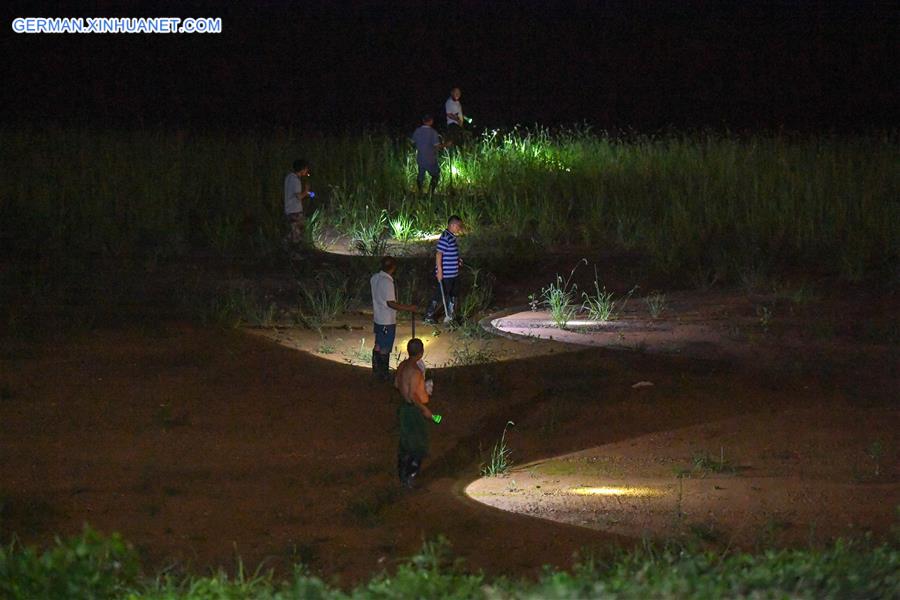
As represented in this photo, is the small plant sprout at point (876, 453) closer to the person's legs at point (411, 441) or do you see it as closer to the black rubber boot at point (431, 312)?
the person's legs at point (411, 441)

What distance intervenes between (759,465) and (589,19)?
50.9 m

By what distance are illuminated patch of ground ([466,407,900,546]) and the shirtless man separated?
43cm

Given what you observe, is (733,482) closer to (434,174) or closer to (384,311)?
(384,311)

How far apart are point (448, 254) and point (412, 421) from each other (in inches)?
230

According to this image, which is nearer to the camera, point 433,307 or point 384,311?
point 384,311

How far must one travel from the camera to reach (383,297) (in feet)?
39.0

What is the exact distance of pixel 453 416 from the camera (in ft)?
37.8

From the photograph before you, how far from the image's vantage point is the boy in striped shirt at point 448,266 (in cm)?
1477

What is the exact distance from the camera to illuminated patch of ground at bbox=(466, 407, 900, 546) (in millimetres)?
7816

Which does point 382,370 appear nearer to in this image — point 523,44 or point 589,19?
point 523,44


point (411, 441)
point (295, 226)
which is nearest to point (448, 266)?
point (295, 226)

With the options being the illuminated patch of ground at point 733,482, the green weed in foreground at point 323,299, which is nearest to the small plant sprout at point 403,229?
the green weed in foreground at point 323,299

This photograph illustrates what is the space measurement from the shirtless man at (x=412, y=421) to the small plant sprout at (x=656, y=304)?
22.4ft

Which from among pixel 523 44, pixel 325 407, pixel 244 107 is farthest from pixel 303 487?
pixel 523 44
